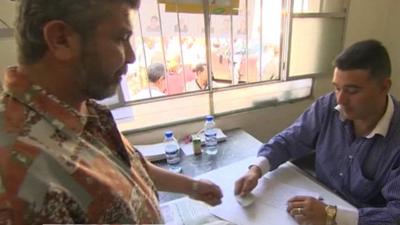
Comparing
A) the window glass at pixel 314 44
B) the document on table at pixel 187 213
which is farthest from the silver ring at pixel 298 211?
the window glass at pixel 314 44

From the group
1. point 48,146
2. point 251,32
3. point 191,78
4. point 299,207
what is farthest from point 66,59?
point 251,32

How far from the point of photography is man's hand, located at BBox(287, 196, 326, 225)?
95 centimetres

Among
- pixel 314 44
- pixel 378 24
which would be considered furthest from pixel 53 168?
pixel 378 24

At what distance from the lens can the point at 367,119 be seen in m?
1.14

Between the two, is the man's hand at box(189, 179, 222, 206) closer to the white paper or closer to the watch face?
the white paper

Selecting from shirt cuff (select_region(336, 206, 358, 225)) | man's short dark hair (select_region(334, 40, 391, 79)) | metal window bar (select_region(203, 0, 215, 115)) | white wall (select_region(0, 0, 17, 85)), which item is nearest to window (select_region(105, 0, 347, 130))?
metal window bar (select_region(203, 0, 215, 115))

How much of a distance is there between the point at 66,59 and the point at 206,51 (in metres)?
1.32

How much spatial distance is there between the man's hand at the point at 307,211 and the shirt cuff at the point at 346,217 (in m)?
0.05

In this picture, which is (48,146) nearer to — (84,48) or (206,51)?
(84,48)

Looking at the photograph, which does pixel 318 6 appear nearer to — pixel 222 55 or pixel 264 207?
pixel 222 55

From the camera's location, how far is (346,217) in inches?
37.9

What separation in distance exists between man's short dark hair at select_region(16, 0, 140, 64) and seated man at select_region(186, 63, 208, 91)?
1336mm

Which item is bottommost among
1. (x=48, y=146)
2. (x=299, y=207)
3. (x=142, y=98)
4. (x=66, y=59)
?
(x=299, y=207)

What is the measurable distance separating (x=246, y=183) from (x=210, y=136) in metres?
0.56
